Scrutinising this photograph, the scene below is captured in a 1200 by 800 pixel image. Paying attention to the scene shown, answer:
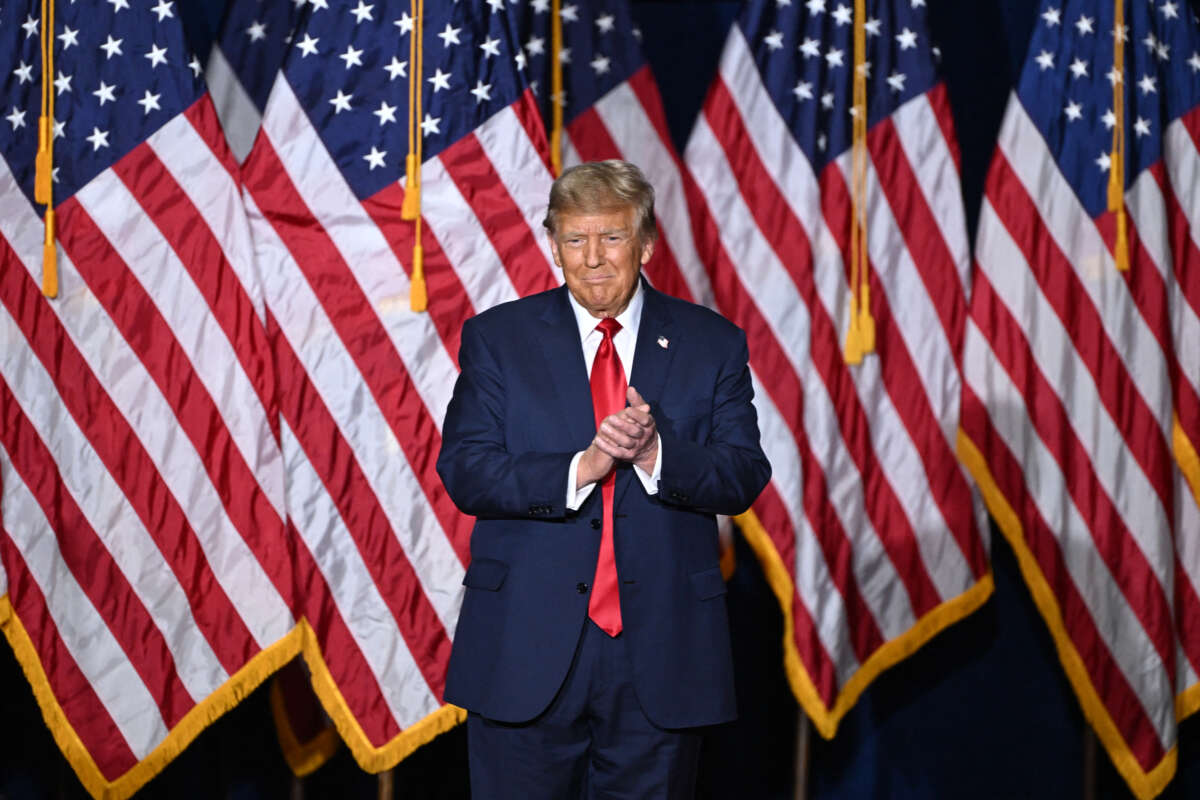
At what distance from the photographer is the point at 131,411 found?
2895 mm

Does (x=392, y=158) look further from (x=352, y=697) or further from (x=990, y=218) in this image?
(x=990, y=218)

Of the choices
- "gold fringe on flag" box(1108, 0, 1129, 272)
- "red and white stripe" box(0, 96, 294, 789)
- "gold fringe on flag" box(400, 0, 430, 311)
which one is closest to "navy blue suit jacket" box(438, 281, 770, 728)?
"gold fringe on flag" box(400, 0, 430, 311)

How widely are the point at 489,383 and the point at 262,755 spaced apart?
Answer: 1.88m

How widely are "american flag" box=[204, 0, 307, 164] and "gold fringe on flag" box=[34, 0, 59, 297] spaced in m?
0.50

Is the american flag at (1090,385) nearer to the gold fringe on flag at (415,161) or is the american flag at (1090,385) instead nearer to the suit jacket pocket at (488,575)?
the gold fringe on flag at (415,161)

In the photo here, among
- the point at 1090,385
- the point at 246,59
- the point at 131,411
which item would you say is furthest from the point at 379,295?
the point at 1090,385

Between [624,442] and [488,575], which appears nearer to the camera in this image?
[624,442]

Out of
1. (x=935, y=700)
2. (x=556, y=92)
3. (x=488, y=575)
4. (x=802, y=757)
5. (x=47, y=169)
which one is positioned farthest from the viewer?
(x=935, y=700)

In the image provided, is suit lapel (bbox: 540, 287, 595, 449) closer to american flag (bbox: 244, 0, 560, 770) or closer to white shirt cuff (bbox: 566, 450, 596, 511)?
white shirt cuff (bbox: 566, 450, 596, 511)

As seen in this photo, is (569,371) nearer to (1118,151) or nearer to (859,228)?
(859,228)

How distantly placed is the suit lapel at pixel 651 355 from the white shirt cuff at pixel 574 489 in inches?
3.1

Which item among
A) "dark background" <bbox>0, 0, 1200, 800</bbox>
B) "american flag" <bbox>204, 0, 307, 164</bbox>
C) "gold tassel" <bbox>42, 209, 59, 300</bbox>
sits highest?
"american flag" <bbox>204, 0, 307, 164</bbox>

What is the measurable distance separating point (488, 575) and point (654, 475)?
11.9 inches

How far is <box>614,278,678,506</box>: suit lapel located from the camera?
6.72 ft
